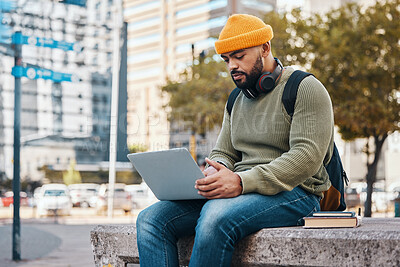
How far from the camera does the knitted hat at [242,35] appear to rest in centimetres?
313

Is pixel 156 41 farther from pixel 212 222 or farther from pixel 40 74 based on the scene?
pixel 212 222

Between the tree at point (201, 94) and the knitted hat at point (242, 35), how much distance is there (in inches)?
787

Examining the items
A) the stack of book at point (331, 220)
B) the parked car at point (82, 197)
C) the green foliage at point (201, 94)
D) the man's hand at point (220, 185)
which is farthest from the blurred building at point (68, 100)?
the stack of book at point (331, 220)

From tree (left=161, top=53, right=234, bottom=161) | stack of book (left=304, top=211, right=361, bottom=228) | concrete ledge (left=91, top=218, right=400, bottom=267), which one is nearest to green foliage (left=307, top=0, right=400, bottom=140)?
tree (left=161, top=53, right=234, bottom=161)

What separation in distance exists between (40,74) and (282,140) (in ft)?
32.0

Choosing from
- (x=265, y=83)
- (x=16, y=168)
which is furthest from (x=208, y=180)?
(x=16, y=168)

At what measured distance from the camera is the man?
2.78 metres

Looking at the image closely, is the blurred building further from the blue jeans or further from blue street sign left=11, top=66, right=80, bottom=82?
the blue jeans

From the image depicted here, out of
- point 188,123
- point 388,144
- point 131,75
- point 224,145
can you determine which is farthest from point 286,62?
Result: point 131,75

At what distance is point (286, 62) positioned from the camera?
2162cm

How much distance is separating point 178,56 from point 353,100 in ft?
288

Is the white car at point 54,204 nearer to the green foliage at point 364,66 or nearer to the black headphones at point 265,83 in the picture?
the green foliage at point 364,66

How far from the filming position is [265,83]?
3145mm

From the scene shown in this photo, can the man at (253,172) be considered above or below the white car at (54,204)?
above
